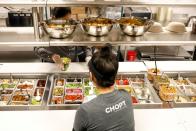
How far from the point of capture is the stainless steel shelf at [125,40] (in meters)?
2.18

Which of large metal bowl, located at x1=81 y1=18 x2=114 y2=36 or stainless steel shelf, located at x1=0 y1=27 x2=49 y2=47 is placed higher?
large metal bowl, located at x1=81 y1=18 x2=114 y2=36

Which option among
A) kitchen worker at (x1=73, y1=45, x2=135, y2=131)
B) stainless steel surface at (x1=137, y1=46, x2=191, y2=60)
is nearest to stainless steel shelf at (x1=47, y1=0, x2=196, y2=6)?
kitchen worker at (x1=73, y1=45, x2=135, y2=131)

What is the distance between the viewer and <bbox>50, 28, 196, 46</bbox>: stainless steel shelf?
7.16 feet

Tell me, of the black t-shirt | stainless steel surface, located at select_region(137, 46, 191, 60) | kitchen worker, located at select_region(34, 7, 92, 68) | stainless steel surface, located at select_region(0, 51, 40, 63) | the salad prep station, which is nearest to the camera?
the black t-shirt

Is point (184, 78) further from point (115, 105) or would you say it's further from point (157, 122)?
point (115, 105)

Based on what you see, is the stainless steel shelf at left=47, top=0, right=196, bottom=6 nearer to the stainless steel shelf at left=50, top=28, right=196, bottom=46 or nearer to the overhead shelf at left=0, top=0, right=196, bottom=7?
the overhead shelf at left=0, top=0, right=196, bottom=7

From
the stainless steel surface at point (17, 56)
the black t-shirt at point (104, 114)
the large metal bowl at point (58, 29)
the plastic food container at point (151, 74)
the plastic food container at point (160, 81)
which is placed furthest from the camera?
the stainless steel surface at point (17, 56)

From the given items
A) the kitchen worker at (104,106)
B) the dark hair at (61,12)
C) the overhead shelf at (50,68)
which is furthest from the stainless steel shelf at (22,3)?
the overhead shelf at (50,68)

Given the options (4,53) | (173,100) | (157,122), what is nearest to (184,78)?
(173,100)

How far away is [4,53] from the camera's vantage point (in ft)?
17.8

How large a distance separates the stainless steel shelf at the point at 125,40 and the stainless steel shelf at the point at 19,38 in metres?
0.12

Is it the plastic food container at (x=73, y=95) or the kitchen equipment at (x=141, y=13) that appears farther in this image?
the kitchen equipment at (x=141, y=13)

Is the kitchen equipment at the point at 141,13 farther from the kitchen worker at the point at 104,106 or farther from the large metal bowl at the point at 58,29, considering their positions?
the kitchen worker at the point at 104,106

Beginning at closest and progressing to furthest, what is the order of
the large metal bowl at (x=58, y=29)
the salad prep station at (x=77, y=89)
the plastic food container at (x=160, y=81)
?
the large metal bowl at (x=58, y=29) < the salad prep station at (x=77, y=89) < the plastic food container at (x=160, y=81)
